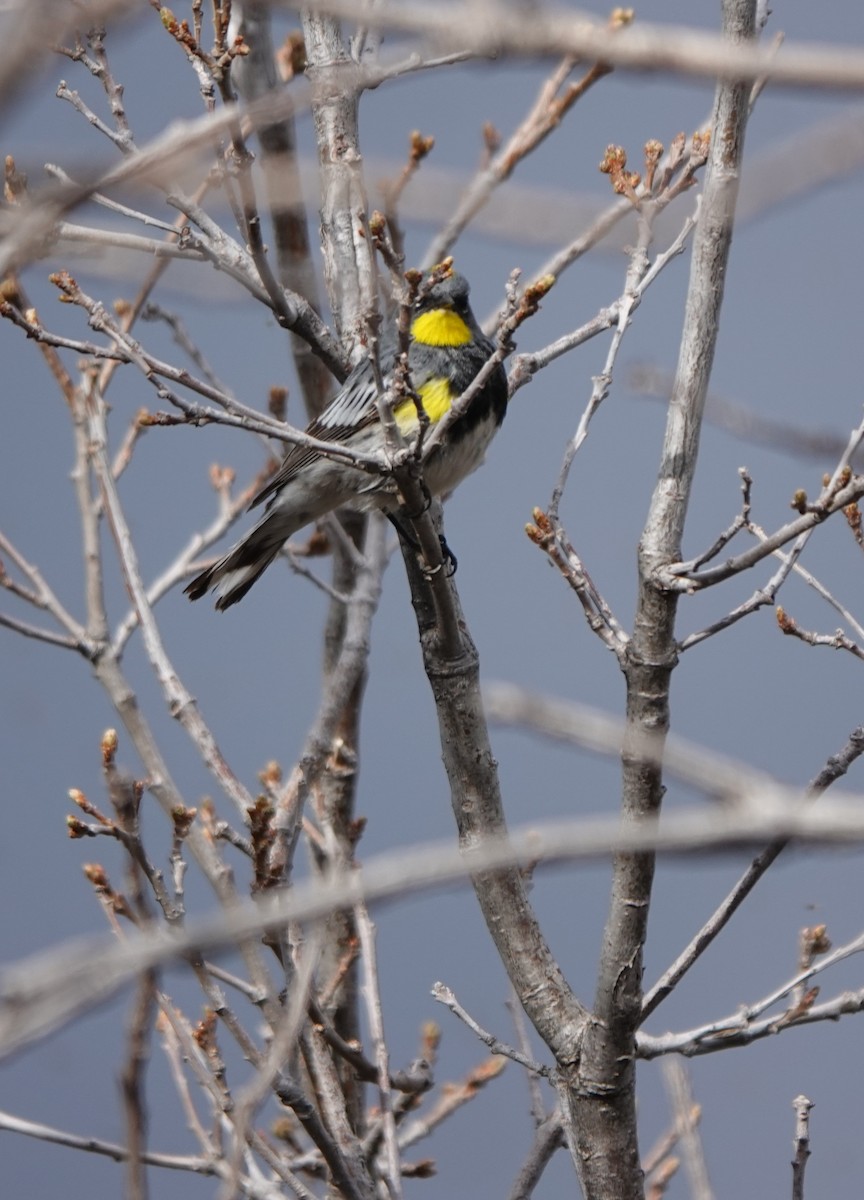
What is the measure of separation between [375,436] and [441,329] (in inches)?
22.7

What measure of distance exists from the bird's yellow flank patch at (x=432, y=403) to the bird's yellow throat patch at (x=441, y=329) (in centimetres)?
25

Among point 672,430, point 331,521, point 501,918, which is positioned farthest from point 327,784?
point 672,430

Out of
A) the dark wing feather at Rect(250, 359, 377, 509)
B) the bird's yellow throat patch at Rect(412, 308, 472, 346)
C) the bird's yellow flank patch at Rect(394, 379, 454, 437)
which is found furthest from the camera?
the bird's yellow throat patch at Rect(412, 308, 472, 346)

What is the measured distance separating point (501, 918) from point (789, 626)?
0.97 meters

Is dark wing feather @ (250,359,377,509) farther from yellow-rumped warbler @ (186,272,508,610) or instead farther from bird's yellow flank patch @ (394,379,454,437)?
bird's yellow flank patch @ (394,379,454,437)

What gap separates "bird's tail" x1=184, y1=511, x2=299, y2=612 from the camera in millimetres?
5121

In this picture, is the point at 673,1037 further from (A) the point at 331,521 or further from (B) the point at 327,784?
→ (A) the point at 331,521

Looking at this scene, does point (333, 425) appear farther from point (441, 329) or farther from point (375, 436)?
point (441, 329)

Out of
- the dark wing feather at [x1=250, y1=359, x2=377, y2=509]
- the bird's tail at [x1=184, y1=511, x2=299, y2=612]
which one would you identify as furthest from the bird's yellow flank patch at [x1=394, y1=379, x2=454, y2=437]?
the bird's tail at [x1=184, y1=511, x2=299, y2=612]

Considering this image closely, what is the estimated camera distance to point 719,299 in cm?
271

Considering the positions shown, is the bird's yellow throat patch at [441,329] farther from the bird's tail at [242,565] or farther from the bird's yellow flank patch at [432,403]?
the bird's tail at [242,565]

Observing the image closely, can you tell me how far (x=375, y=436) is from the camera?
512cm

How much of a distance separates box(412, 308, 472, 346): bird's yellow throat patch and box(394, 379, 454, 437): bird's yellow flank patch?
0.82ft

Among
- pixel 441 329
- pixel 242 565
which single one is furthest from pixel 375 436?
pixel 242 565
